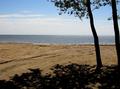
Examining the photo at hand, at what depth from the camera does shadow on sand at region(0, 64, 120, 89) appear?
46.7 feet

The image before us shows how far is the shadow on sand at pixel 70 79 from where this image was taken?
1423 centimetres

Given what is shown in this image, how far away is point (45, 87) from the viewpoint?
14.6m

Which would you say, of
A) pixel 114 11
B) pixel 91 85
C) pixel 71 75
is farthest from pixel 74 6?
pixel 91 85

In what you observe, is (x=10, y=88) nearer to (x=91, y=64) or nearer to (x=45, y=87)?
(x=45, y=87)

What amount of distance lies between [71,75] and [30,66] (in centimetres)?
533

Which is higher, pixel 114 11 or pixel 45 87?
pixel 114 11

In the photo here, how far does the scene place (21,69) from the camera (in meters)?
19.8

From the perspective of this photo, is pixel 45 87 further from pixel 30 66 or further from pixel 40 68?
pixel 30 66

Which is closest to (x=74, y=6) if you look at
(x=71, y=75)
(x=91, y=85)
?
(x=71, y=75)

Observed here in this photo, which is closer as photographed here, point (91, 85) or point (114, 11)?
point (91, 85)

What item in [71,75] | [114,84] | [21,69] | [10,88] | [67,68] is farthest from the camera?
[21,69]

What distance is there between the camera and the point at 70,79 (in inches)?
613

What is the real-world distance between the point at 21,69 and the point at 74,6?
653 centimetres

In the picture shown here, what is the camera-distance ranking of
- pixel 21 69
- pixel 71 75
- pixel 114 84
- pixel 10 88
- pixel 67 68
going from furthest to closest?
pixel 21 69, pixel 67 68, pixel 71 75, pixel 10 88, pixel 114 84
